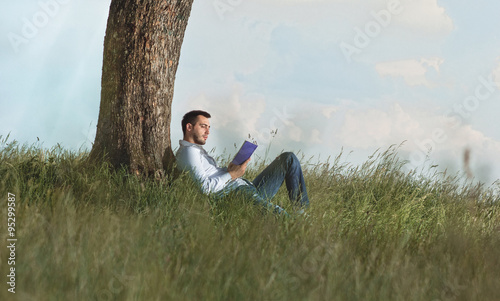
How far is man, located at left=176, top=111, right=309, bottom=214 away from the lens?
205 inches

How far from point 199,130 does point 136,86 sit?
89cm

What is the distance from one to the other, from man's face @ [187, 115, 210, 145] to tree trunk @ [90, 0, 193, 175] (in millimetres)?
355

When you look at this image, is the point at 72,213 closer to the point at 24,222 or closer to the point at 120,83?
the point at 24,222

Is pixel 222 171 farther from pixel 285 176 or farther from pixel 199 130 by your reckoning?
pixel 285 176

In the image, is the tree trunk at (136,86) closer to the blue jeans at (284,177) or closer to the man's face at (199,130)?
the man's face at (199,130)

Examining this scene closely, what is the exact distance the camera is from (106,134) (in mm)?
5684

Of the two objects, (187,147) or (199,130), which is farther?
(199,130)

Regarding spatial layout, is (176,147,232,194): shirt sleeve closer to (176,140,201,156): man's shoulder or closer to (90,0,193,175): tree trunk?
(176,140,201,156): man's shoulder

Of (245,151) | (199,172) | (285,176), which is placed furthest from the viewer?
(285,176)

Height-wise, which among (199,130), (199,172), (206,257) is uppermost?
(199,130)

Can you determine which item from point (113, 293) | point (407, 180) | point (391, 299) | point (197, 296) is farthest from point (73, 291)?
point (407, 180)

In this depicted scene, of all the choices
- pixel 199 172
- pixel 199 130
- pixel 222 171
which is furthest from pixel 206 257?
pixel 199 130

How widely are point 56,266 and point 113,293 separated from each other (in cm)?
44

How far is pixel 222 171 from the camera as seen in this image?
5711 millimetres
